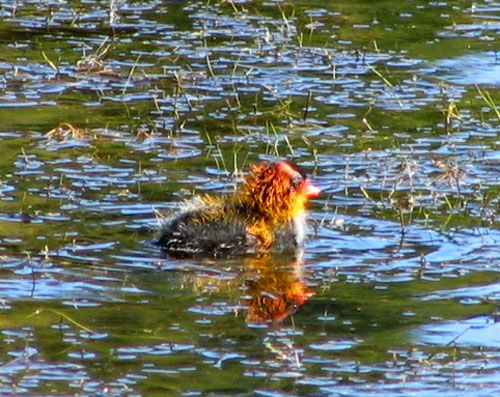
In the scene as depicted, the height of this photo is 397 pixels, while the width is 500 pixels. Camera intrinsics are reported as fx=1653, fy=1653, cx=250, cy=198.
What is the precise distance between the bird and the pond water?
0.16 m

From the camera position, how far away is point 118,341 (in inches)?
278

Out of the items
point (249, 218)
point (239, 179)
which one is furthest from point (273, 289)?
point (239, 179)

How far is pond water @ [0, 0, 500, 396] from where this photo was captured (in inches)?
271

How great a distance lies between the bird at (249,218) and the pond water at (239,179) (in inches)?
6.1

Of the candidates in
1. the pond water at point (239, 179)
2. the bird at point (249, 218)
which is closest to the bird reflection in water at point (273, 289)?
the pond water at point (239, 179)

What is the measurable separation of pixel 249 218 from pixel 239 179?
3.12 feet

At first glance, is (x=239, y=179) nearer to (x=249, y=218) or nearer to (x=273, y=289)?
(x=249, y=218)

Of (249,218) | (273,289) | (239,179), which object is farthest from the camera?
(239,179)

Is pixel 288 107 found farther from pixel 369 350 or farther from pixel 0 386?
pixel 0 386

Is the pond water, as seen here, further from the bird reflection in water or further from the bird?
the bird

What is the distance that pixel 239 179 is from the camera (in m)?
9.91

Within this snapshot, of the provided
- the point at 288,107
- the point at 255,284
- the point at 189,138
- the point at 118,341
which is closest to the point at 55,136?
the point at 189,138

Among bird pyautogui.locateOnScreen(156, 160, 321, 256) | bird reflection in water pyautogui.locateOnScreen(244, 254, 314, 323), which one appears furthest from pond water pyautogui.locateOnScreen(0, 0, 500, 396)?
bird pyautogui.locateOnScreen(156, 160, 321, 256)

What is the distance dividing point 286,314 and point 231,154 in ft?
9.84
